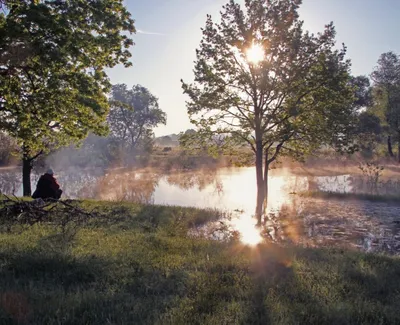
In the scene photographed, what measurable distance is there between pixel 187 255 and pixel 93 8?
295 inches

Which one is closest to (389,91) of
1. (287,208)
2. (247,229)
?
(287,208)

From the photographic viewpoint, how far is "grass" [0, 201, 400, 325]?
453 cm

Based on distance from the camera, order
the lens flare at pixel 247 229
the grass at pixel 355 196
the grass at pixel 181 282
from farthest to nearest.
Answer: the grass at pixel 355 196, the lens flare at pixel 247 229, the grass at pixel 181 282

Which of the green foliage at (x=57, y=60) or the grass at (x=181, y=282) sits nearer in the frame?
the grass at (x=181, y=282)

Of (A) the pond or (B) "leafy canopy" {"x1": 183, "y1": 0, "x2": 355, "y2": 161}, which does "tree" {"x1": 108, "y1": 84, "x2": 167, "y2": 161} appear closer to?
(A) the pond

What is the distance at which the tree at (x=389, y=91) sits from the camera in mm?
43406

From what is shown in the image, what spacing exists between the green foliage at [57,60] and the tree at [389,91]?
1619 inches

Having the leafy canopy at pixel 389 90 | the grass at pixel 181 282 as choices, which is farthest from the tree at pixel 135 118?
the grass at pixel 181 282

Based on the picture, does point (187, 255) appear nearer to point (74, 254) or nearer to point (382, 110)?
point (74, 254)

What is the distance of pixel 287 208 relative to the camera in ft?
63.4

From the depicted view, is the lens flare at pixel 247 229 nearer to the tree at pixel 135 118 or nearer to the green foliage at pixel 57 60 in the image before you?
the green foliage at pixel 57 60

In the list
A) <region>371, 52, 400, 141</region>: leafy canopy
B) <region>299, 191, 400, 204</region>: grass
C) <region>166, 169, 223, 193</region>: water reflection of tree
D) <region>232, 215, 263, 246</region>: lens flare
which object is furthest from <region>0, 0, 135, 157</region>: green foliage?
<region>371, 52, 400, 141</region>: leafy canopy

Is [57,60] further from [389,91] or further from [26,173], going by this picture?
[389,91]

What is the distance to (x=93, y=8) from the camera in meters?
10.0
